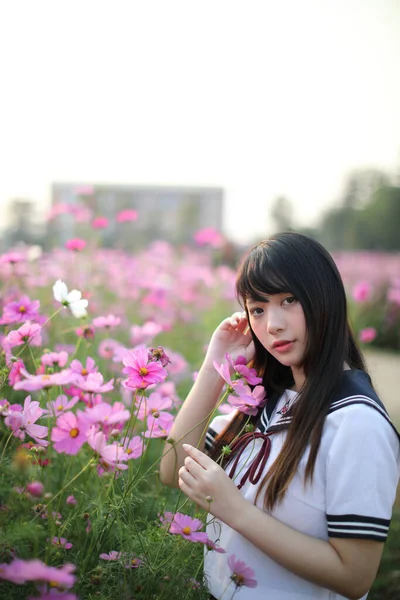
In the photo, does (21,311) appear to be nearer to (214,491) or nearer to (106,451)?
(106,451)

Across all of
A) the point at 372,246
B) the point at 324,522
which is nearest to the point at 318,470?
the point at 324,522

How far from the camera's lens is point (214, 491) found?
2.94 feet

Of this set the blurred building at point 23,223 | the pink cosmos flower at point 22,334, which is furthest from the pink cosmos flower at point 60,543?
the blurred building at point 23,223

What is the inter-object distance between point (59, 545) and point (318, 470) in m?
0.40

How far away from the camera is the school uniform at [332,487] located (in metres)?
0.84

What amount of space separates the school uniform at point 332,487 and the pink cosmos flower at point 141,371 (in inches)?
7.4

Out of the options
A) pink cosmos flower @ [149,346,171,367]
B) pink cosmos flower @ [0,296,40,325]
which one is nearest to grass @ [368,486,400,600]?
pink cosmos flower @ [149,346,171,367]

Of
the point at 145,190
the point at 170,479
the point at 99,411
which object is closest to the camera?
the point at 99,411

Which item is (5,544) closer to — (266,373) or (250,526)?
(250,526)

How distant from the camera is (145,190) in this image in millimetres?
13211

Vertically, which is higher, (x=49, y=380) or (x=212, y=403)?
(x=49, y=380)

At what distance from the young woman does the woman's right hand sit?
0.12 meters

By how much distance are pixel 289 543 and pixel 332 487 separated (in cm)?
10

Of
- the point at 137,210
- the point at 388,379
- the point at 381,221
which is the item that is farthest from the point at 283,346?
the point at 381,221
